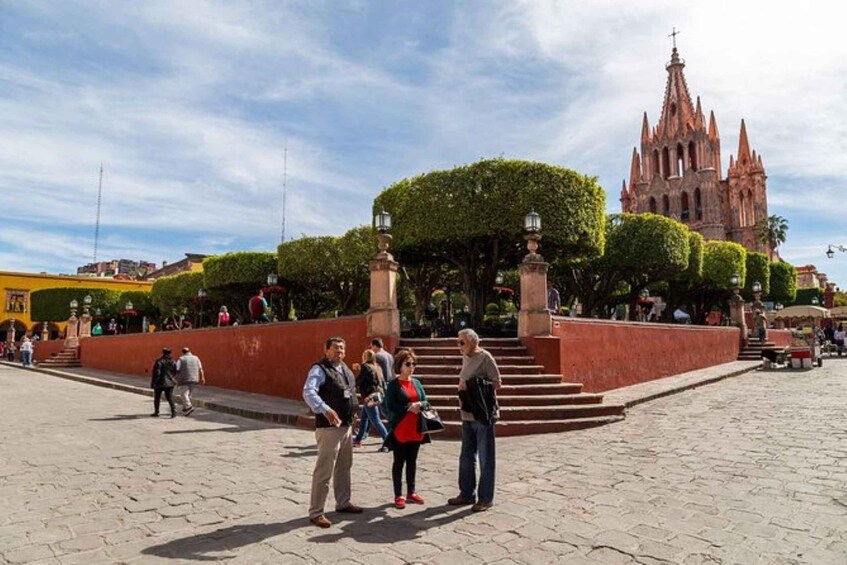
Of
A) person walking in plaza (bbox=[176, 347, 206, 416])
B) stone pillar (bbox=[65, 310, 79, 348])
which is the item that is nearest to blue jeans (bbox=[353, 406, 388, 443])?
person walking in plaza (bbox=[176, 347, 206, 416])

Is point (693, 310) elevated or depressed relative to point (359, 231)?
depressed

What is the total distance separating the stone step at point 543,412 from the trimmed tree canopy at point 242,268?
72.3ft

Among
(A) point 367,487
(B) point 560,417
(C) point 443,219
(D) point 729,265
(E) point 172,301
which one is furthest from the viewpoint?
(E) point 172,301

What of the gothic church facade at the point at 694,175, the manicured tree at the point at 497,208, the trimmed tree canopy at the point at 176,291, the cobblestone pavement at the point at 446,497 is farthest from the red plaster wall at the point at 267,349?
the gothic church facade at the point at 694,175

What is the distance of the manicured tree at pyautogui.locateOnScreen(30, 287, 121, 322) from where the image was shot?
4478 centimetres

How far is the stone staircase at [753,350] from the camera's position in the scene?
980 inches

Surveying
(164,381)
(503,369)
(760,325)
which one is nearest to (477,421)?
(503,369)

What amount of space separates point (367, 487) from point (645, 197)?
272 ft

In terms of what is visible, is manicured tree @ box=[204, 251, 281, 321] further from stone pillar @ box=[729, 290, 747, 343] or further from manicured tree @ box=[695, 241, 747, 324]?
manicured tree @ box=[695, 241, 747, 324]

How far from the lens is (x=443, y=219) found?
15.9 m

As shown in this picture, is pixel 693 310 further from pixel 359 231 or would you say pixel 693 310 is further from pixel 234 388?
pixel 234 388

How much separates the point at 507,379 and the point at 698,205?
76.8 m

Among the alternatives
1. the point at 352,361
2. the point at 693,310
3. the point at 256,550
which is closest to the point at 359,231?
the point at 352,361

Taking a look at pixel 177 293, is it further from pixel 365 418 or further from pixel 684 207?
pixel 684 207
